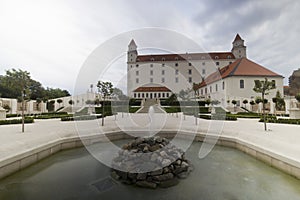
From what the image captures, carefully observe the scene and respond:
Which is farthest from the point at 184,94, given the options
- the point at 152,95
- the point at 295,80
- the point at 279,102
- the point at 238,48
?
the point at 295,80

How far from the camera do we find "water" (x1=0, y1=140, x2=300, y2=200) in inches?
122

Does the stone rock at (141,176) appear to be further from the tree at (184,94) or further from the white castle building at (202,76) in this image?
the tree at (184,94)

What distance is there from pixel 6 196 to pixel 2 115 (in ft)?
44.0

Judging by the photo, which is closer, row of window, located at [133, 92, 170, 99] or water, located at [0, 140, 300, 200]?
water, located at [0, 140, 300, 200]

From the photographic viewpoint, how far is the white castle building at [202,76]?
28.1 metres

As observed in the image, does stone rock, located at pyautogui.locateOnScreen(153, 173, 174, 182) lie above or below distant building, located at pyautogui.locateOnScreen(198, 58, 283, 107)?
below

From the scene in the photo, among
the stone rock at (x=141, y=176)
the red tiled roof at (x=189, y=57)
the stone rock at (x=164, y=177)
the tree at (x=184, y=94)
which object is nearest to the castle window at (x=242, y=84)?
the tree at (x=184, y=94)

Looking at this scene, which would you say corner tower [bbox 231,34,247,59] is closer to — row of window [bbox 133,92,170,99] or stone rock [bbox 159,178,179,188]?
row of window [bbox 133,92,170,99]

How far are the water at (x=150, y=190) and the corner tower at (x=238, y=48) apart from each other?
178 feet

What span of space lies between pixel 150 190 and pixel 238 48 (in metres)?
57.7

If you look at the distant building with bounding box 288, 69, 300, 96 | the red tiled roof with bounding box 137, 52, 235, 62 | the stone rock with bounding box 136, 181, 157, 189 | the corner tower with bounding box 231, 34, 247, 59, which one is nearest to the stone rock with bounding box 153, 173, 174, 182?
the stone rock with bounding box 136, 181, 157, 189

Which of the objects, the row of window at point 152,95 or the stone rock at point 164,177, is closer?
the stone rock at point 164,177

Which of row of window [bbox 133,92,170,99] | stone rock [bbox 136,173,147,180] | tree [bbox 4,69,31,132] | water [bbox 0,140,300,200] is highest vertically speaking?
row of window [bbox 133,92,170,99]

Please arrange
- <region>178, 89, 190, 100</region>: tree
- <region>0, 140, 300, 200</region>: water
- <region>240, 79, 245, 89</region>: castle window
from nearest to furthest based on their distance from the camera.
→ <region>0, 140, 300, 200</region>: water, <region>178, 89, 190, 100</region>: tree, <region>240, 79, 245, 89</region>: castle window
